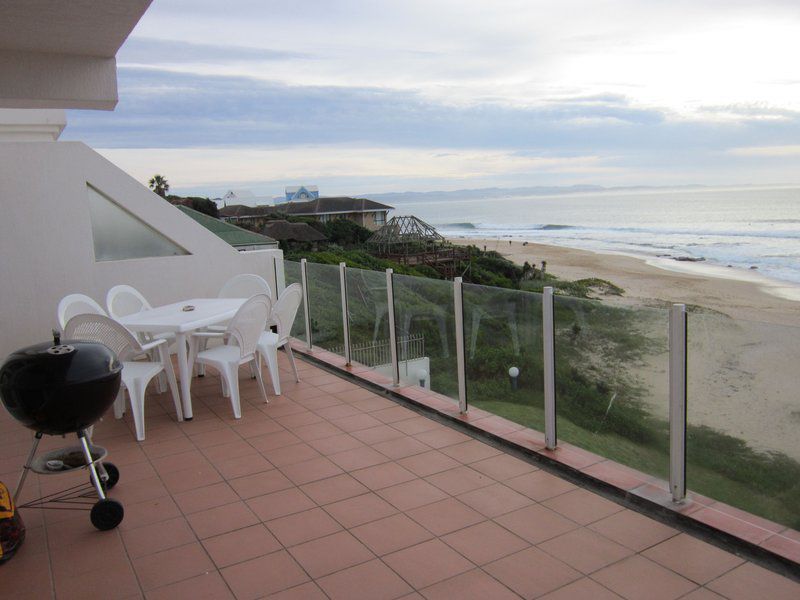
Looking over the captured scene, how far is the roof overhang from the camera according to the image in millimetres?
3404

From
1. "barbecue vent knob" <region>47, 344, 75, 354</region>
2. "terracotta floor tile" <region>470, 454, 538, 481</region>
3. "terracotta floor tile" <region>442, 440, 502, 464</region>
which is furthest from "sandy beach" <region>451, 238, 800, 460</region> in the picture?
"barbecue vent knob" <region>47, 344, 75, 354</region>

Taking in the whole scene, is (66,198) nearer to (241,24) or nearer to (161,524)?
(161,524)

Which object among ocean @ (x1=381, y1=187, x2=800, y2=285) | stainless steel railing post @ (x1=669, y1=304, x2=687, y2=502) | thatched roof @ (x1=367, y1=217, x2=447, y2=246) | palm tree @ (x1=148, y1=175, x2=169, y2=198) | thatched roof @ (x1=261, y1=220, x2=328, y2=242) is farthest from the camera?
palm tree @ (x1=148, y1=175, x2=169, y2=198)

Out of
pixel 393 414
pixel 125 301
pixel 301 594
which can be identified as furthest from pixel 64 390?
pixel 125 301

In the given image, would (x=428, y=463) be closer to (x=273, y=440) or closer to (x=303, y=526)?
(x=303, y=526)

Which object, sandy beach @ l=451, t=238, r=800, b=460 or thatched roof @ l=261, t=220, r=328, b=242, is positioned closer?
sandy beach @ l=451, t=238, r=800, b=460

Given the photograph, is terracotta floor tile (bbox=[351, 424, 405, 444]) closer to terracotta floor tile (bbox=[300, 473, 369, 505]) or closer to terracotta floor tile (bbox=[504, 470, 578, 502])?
terracotta floor tile (bbox=[300, 473, 369, 505])

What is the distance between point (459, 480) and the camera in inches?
148

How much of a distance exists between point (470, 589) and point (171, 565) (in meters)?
1.42

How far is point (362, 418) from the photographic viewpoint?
16.4 feet

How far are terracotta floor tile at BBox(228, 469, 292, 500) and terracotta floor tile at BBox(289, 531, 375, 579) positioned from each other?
0.73 meters

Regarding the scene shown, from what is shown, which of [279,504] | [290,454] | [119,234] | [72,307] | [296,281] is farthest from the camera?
[296,281]

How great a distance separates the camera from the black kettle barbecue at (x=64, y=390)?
2949mm

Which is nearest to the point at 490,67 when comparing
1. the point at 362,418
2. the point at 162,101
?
the point at 162,101
